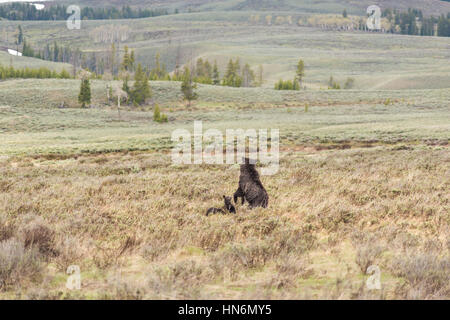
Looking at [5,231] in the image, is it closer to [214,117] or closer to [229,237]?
[229,237]

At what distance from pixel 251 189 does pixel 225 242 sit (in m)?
2.78

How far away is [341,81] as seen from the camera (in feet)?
468

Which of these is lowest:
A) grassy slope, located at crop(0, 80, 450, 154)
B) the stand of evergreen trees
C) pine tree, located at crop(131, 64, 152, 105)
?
grassy slope, located at crop(0, 80, 450, 154)

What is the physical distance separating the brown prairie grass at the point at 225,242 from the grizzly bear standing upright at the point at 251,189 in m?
0.33

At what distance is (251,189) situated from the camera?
1005cm

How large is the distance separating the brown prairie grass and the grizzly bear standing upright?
1.07 feet

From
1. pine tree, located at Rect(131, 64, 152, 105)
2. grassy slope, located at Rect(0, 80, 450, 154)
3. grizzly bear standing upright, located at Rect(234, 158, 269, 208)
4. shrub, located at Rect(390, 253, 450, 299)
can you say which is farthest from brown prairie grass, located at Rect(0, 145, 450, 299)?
pine tree, located at Rect(131, 64, 152, 105)

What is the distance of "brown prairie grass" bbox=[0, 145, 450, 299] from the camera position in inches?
212

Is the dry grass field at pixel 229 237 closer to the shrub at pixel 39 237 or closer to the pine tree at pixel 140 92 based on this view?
the shrub at pixel 39 237

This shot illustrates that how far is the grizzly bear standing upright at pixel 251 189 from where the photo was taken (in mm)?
9953
